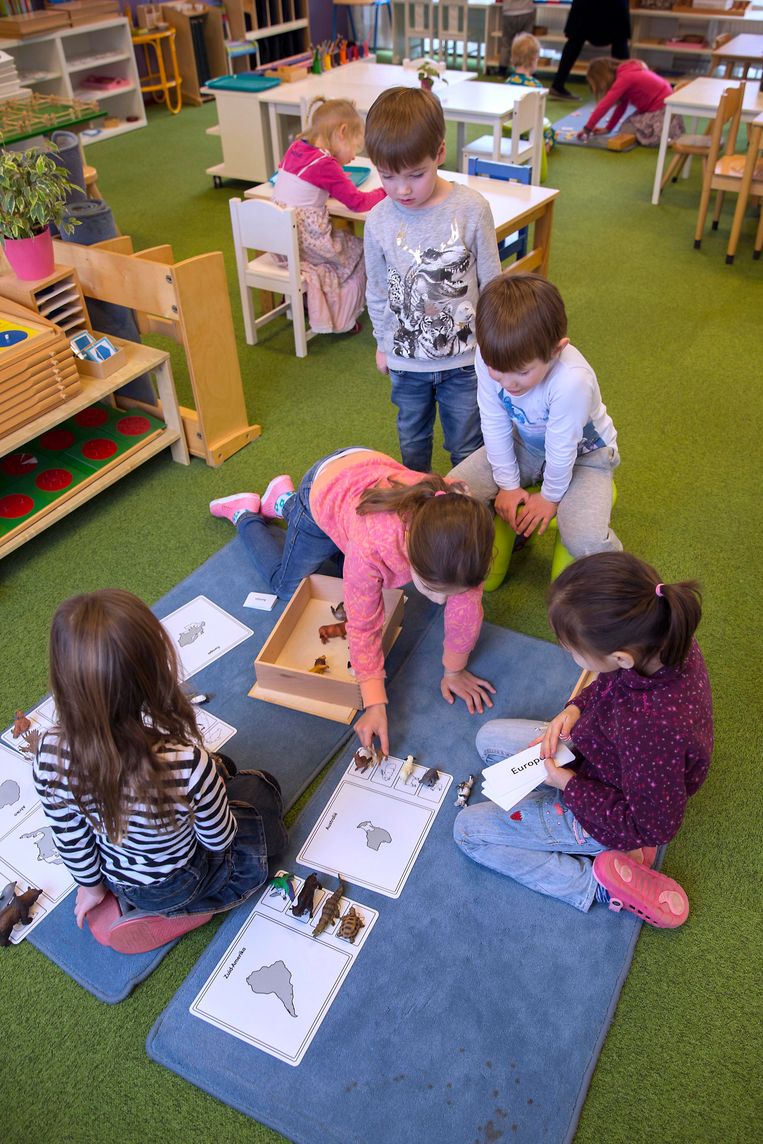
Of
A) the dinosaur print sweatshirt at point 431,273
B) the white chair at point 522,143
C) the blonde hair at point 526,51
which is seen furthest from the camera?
the blonde hair at point 526,51

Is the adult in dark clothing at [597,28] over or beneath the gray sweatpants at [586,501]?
over

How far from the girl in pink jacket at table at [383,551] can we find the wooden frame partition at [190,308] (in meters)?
0.68

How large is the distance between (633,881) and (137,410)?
94.8 inches

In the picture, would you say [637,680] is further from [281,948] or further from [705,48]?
[705,48]

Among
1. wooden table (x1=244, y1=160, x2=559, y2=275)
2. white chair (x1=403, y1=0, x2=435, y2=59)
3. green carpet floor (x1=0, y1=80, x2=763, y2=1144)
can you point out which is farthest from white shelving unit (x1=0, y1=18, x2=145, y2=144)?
wooden table (x1=244, y1=160, x2=559, y2=275)

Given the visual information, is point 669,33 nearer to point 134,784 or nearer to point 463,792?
point 463,792

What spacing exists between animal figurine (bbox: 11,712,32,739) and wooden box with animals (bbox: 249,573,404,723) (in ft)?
1.87

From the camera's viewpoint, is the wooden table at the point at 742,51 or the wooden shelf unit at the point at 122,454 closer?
the wooden shelf unit at the point at 122,454

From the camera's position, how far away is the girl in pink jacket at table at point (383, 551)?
164 centimetres

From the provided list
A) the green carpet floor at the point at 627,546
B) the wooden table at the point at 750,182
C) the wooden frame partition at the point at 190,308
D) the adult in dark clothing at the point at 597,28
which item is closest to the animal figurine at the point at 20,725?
the green carpet floor at the point at 627,546

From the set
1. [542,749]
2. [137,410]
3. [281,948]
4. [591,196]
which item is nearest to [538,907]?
[542,749]

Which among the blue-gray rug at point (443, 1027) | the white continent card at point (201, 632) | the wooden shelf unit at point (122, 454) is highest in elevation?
the wooden shelf unit at point (122, 454)

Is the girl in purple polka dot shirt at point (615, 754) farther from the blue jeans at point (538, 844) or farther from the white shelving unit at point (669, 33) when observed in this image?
the white shelving unit at point (669, 33)

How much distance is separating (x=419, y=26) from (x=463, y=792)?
26.3ft
